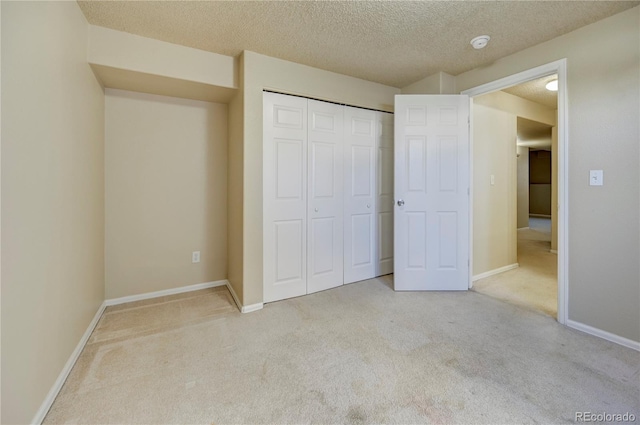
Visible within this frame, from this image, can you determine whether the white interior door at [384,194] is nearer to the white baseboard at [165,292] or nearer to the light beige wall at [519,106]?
the light beige wall at [519,106]

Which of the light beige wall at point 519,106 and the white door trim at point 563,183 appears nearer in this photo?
the white door trim at point 563,183

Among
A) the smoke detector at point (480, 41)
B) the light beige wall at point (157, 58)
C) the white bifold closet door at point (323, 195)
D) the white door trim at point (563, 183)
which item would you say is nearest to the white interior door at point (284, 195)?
the white bifold closet door at point (323, 195)

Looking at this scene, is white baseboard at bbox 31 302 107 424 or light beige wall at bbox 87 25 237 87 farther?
light beige wall at bbox 87 25 237 87

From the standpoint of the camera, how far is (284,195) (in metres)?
2.69

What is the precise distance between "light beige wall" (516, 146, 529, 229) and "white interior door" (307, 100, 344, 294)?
20.1 ft

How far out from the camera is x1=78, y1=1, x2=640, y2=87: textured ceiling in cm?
186

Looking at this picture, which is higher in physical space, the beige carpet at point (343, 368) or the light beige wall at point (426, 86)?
the light beige wall at point (426, 86)

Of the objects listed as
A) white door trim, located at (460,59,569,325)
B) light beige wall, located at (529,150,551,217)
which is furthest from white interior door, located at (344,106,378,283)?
light beige wall, located at (529,150,551,217)

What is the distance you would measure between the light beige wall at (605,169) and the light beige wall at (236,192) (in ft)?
8.77

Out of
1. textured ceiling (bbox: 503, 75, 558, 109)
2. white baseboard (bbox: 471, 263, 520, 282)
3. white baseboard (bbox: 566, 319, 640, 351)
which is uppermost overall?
textured ceiling (bbox: 503, 75, 558, 109)

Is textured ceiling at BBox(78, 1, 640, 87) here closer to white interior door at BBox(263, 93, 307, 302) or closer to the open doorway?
white interior door at BBox(263, 93, 307, 302)

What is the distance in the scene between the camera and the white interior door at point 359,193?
3059mm

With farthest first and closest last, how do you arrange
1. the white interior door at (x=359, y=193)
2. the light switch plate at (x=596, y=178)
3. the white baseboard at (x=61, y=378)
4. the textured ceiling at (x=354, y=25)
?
1. the white interior door at (x=359, y=193)
2. the light switch plate at (x=596, y=178)
3. the textured ceiling at (x=354, y=25)
4. the white baseboard at (x=61, y=378)

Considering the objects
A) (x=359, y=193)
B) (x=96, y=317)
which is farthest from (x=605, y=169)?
(x=96, y=317)
